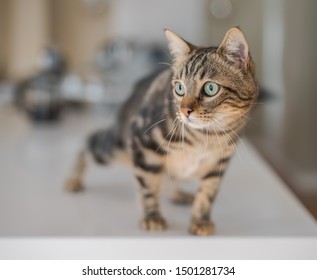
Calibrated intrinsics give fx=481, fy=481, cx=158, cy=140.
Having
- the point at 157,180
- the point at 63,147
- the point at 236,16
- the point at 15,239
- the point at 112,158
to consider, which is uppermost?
the point at 236,16

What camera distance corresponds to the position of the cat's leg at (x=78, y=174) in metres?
0.96

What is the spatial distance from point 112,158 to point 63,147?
0.46m

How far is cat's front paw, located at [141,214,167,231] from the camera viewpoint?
29.2 inches

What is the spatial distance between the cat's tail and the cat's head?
0.30 metres

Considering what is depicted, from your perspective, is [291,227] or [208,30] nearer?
[291,227]

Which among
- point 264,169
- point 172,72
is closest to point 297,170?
point 264,169

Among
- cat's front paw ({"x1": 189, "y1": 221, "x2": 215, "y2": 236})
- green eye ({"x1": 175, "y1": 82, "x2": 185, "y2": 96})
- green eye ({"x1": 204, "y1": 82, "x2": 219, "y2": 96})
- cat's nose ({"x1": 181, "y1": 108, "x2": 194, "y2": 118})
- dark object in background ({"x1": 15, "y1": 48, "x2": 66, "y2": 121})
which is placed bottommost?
cat's front paw ({"x1": 189, "y1": 221, "x2": 215, "y2": 236})

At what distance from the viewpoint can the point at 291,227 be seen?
734mm

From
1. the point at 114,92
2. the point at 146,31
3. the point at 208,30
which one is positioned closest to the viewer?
the point at 208,30

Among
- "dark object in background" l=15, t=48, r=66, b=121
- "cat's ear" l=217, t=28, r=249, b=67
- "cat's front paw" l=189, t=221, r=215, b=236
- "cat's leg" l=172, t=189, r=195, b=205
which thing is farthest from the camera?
"dark object in background" l=15, t=48, r=66, b=121

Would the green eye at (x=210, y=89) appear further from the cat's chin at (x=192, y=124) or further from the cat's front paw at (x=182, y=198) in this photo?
the cat's front paw at (x=182, y=198)

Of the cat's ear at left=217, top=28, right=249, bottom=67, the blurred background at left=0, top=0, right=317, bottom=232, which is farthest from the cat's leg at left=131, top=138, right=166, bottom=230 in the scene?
the blurred background at left=0, top=0, right=317, bottom=232

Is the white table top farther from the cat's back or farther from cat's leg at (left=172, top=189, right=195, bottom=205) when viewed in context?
the cat's back

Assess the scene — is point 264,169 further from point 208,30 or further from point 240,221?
point 208,30
